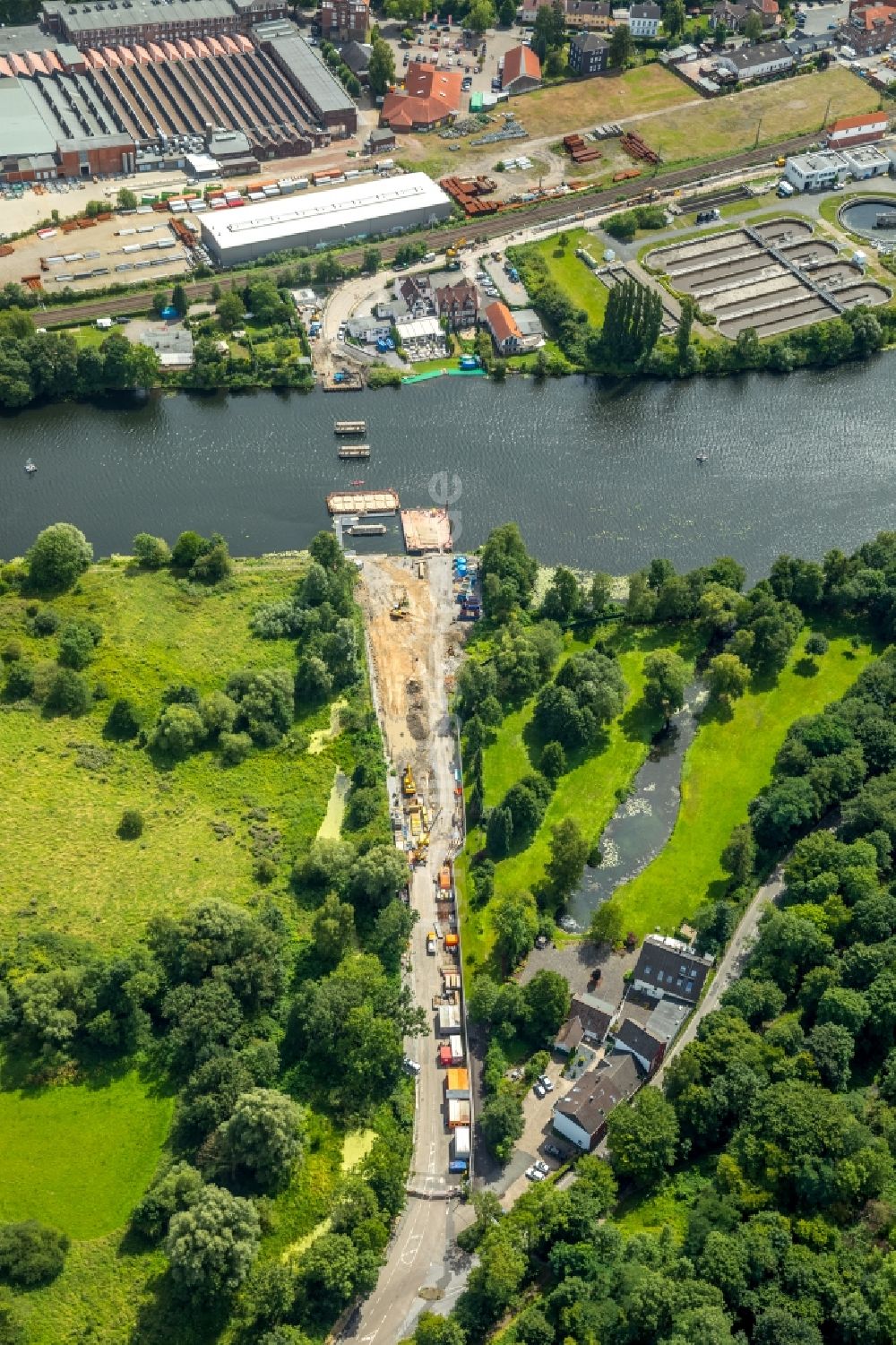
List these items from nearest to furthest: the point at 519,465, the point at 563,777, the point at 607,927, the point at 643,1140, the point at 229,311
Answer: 1. the point at 643,1140
2. the point at 607,927
3. the point at 563,777
4. the point at 519,465
5. the point at 229,311

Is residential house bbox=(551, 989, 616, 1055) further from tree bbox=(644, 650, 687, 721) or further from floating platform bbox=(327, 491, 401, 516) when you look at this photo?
floating platform bbox=(327, 491, 401, 516)

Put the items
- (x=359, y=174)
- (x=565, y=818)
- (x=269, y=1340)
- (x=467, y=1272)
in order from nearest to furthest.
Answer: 1. (x=269, y=1340)
2. (x=467, y=1272)
3. (x=565, y=818)
4. (x=359, y=174)

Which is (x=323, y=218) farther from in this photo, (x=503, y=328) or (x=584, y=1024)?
(x=584, y=1024)

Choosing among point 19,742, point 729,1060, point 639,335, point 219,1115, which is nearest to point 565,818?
point 729,1060

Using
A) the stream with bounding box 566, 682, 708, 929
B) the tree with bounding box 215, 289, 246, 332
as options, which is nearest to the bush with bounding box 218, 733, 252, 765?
the stream with bounding box 566, 682, 708, 929

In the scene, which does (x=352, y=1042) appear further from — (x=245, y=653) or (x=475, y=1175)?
(x=245, y=653)

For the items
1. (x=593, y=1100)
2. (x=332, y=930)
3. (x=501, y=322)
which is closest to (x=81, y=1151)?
(x=332, y=930)
